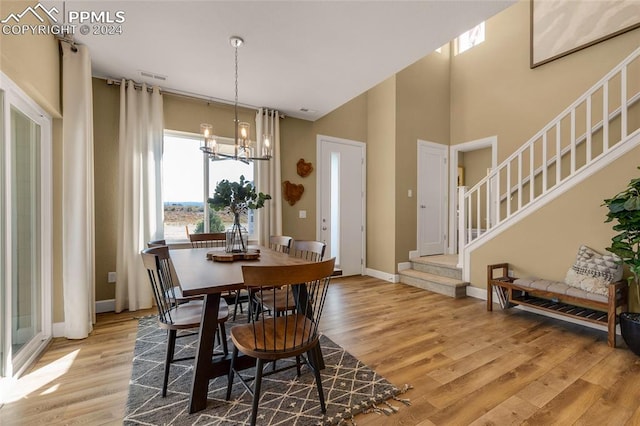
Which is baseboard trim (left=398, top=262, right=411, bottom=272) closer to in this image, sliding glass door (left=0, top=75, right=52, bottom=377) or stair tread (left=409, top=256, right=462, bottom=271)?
stair tread (left=409, top=256, right=462, bottom=271)

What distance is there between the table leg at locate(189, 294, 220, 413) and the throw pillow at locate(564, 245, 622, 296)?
3.34 m

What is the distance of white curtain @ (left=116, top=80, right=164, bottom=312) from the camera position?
10.9 feet

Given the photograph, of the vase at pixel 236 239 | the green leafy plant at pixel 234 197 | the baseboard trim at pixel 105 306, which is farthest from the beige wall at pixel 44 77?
the vase at pixel 236 239

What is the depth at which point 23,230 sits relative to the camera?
233 centimetres

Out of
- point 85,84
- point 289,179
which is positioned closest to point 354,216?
point 289,179

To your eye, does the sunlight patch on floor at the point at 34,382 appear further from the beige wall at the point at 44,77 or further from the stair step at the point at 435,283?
the stair step at the point at 435,283

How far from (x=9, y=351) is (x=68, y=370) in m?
0.38

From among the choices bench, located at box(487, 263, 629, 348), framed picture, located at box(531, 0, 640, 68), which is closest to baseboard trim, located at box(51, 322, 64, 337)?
bench, located at box(487, 263, 629, 348)

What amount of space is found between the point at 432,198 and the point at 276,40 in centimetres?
393

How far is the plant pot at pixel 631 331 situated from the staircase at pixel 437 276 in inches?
65.5

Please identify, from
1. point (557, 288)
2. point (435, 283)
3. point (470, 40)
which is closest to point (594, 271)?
point (557, 288)

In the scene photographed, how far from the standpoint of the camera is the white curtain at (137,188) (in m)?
3.33

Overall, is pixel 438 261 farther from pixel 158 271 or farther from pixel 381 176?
pixel 158 271

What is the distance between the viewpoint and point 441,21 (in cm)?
237
